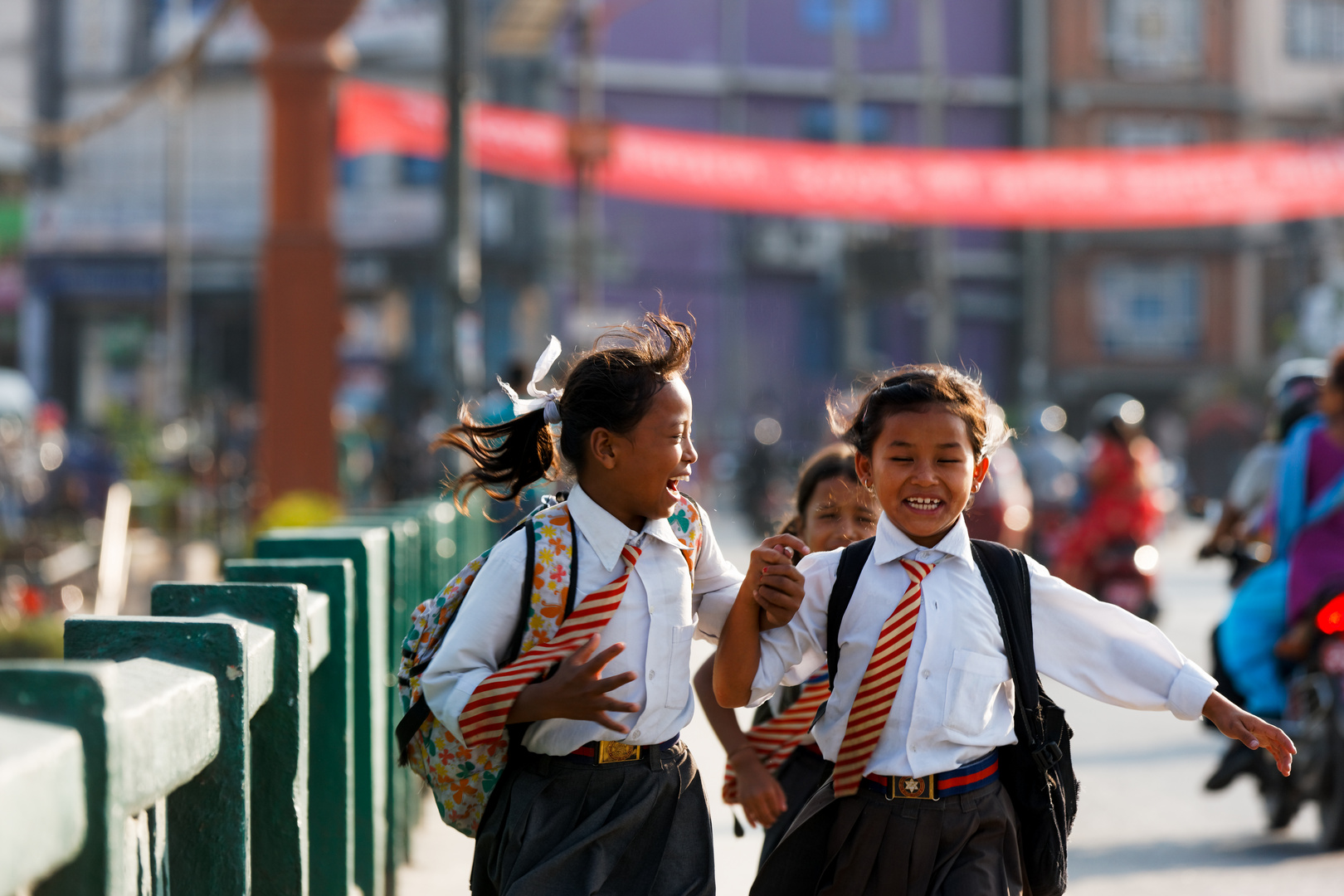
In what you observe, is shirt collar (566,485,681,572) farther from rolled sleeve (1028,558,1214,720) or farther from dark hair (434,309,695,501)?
rolled sleeve (1028,558,1214,720)

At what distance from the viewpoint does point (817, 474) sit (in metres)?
3.97

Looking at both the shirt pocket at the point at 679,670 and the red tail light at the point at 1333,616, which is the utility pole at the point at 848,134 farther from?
the shirt pocket at the point at 679,670

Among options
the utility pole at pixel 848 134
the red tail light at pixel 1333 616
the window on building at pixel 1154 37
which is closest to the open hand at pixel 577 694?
the red tail light at pixel 1333 616

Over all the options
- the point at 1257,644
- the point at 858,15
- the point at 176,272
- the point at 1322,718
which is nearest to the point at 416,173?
the point at 176,272

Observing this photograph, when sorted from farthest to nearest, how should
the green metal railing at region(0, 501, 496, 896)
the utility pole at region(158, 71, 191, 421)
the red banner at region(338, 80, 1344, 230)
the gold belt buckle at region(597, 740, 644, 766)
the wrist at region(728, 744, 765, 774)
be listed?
1. the utility pole at region(158, 71, 191, 421)
2. the red banner at region(338, 80, 1344, 230)
3. the wrist at region(728, 744, 765, 774)
4. the gold belt buckle at region(597, 740, 644, 766)
5. the green metal railing at region(0, 501, 496, 896)

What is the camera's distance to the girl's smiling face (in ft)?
9.82

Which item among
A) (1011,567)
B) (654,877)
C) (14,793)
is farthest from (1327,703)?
(14,793)

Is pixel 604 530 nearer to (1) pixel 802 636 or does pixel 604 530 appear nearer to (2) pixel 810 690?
(1) pixel 802 636

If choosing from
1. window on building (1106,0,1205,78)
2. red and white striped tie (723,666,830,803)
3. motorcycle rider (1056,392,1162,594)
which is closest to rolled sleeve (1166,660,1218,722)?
red and white striped tie (723,666,830,803)

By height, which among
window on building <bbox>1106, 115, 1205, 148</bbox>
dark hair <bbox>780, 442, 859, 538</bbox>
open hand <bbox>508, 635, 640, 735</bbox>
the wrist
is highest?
window on building <bbox>1106, 115, 1205, 148</bbox>

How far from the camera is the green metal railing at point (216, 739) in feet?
5.22

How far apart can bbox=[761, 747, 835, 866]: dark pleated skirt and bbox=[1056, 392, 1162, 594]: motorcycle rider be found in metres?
6.63

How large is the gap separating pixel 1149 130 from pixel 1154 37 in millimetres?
2138

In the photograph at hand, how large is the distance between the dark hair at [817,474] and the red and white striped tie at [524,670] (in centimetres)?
108
